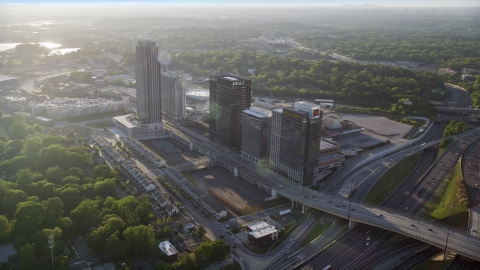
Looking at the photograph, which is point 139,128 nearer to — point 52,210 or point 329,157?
point 52,210

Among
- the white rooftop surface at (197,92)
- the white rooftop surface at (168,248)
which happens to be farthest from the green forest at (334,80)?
the white rooftop surface at (168,248)

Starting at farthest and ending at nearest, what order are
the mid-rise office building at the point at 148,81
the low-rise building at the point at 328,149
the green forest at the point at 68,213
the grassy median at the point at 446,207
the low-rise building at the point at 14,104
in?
the low-rise building at the point at 14,104
the mid-rise office building at the point at 148,81
the low-rise building at the point at 328,149
the grassy median at the point at 446,207
the green forest at the point at 68,213

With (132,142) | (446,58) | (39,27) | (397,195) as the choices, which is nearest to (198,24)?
(39,27)

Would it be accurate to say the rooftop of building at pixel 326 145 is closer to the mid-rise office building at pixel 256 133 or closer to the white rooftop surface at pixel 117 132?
the mid-rise office building at pixel 256 133

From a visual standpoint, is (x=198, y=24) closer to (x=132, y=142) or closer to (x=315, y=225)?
(x=132, y=142)

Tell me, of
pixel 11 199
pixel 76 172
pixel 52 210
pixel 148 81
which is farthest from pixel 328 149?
pixel 11 199

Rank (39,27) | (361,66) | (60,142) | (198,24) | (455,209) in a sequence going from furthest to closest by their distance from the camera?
1. (198,24)
2. (39,27)
3. (361,66)
4. (60,142)
5. (455,209)
